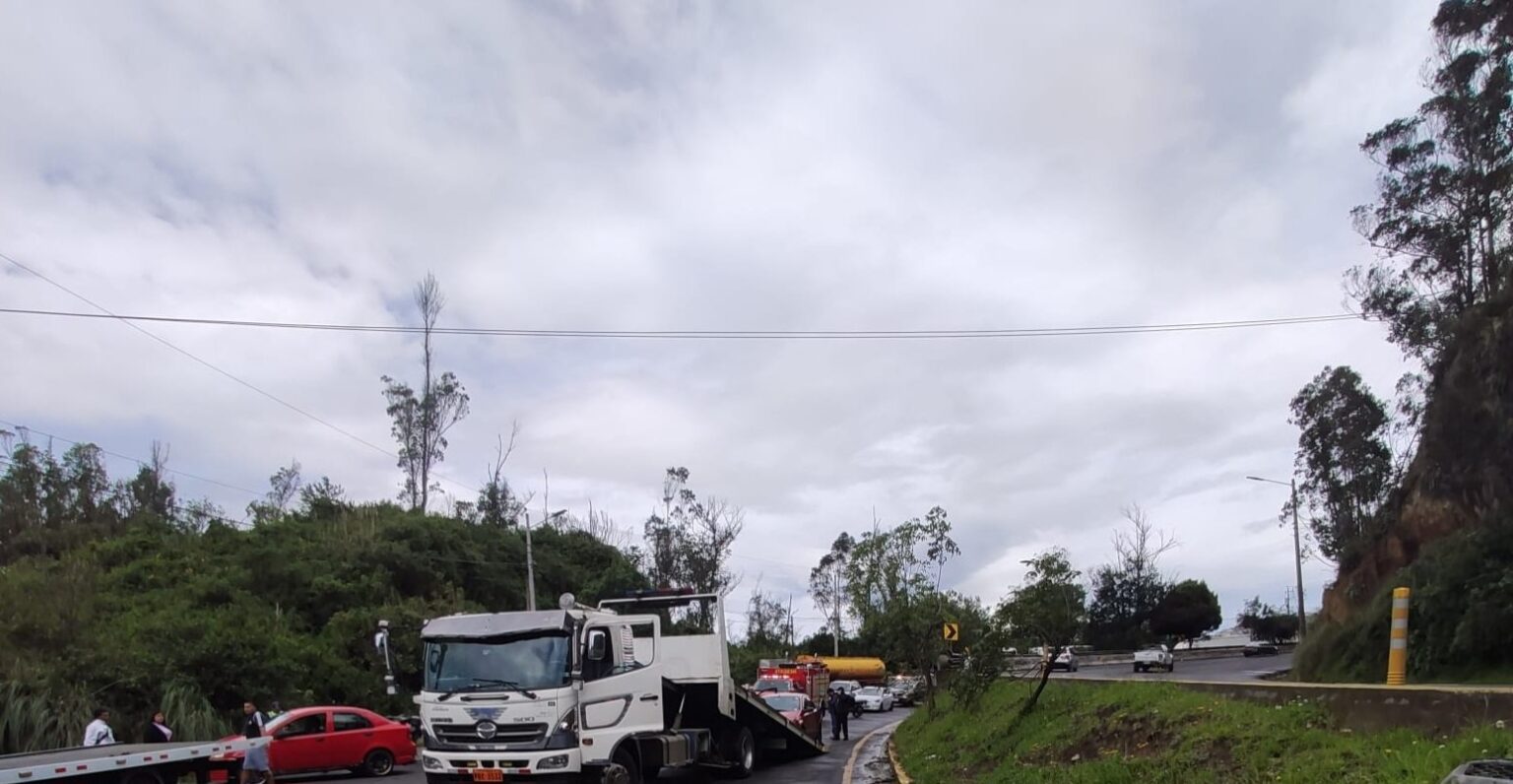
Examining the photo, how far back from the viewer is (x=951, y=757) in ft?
62.0

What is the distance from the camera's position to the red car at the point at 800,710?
2533 centimetres

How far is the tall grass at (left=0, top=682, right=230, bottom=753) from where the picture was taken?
2145 cm

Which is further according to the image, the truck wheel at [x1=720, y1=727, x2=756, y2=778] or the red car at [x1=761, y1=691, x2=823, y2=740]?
the red car at [x1=761, y1=691, x2=823, y2=740]

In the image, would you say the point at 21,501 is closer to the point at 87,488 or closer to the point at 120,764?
the point at 87,488

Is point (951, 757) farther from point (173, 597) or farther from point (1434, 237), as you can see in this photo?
point (1434, 237)

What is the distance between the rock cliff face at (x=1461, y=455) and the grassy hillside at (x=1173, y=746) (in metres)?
16.3

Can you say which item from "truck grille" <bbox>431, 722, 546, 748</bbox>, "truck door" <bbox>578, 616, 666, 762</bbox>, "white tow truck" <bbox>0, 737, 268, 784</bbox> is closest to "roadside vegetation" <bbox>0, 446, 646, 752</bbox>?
"white tow truck" <bbox>0, 737, 268, 784</bbox>

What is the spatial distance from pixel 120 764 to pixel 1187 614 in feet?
306

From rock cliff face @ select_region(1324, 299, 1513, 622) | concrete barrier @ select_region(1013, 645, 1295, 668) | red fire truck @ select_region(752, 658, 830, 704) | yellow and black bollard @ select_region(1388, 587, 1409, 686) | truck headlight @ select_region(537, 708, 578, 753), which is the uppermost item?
rock cliff face @ select_region(1324, 299, 1513, 622)

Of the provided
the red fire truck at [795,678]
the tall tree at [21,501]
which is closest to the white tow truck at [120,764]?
the red fire truck at [795,678]

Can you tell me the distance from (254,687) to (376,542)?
1863cm

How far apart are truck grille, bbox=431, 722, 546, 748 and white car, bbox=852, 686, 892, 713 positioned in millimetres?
39466

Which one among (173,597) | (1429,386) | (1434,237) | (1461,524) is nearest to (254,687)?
(173,597)

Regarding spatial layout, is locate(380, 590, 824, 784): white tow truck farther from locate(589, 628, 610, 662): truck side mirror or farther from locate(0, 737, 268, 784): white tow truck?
locate(0, 737, 268, 784): white tow truck
